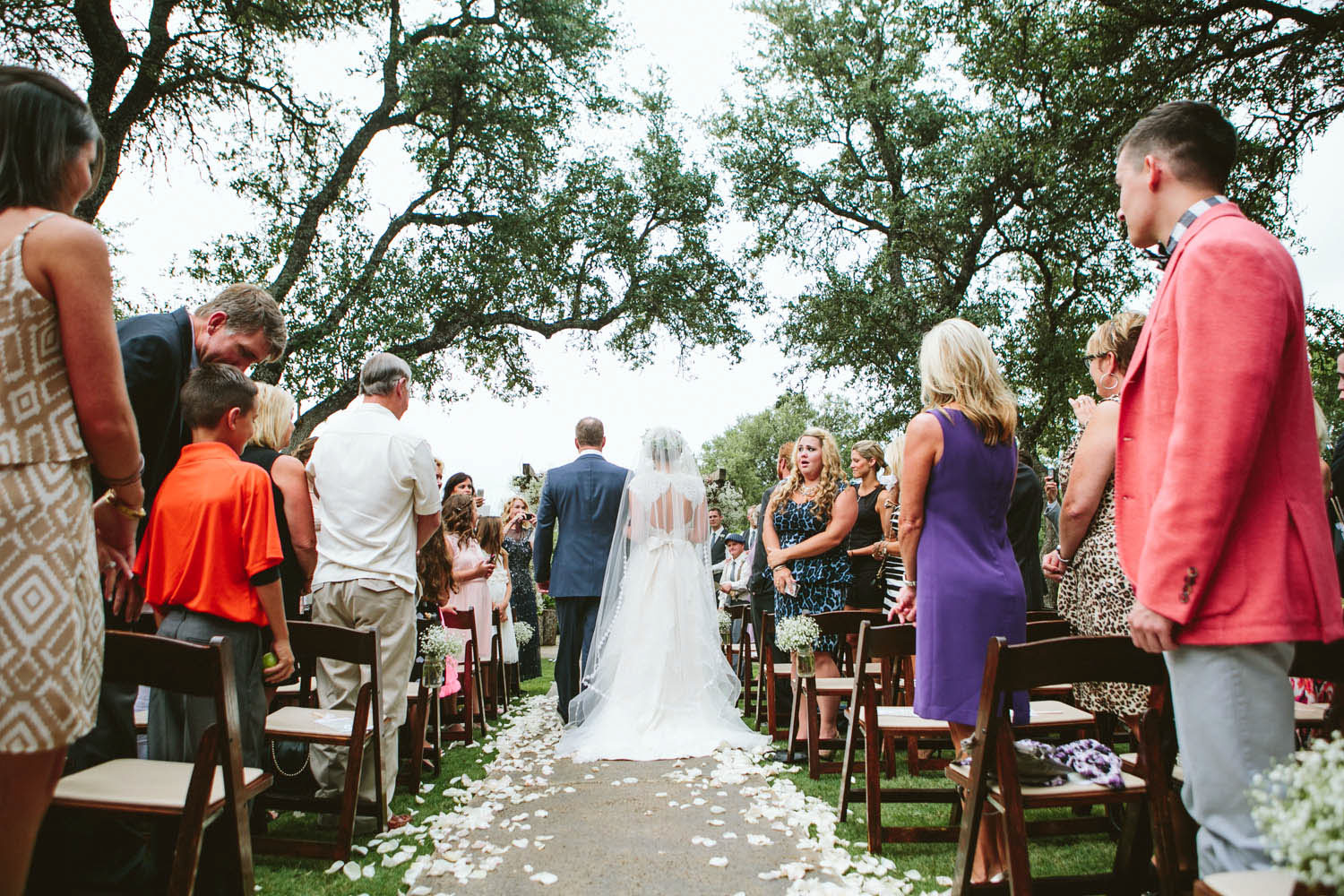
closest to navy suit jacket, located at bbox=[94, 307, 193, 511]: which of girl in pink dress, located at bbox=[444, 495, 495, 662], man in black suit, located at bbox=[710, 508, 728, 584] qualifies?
girl in pink dress, located at bbox=[444, 495, 495, 662]

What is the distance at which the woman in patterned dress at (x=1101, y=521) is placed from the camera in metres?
3.60

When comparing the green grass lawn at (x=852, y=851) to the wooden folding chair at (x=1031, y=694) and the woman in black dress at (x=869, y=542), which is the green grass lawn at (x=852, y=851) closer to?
the wooden folding chair at (x=1031, y=694)

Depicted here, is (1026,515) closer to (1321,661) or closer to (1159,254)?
(1321,661)

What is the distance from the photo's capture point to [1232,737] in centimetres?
181

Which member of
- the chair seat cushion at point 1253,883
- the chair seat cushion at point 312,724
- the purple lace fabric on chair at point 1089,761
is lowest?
the chair seat cushion at point 312,724

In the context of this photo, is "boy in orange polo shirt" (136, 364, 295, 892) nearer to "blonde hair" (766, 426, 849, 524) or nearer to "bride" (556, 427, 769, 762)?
"bride" (556, 427, 769, 762)

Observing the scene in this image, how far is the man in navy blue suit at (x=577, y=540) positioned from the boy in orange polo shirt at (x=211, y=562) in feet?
12.3

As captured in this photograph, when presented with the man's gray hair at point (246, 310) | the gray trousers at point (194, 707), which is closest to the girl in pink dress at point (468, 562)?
the gray trousers at point (194, 707)

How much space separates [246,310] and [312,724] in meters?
1.90

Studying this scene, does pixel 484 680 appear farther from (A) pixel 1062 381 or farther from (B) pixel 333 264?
(A) pixel 1062 381

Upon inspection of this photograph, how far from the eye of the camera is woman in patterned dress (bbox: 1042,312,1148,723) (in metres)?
3.60

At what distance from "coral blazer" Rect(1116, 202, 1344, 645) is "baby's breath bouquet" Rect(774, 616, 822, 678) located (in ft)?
11.0

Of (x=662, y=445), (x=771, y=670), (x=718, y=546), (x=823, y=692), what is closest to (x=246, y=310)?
(x=823, y=692)

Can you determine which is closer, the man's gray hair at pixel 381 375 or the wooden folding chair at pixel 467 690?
the man's gray hair at pixel 381 375
